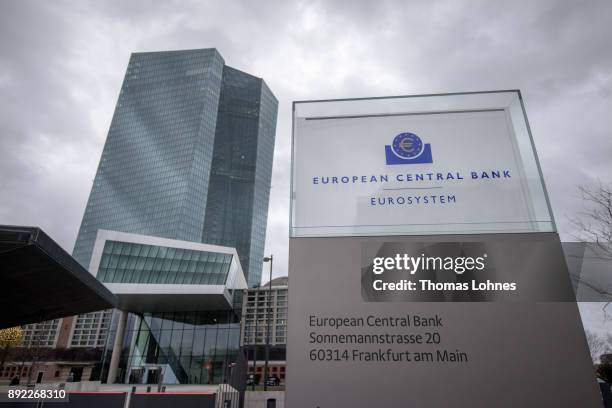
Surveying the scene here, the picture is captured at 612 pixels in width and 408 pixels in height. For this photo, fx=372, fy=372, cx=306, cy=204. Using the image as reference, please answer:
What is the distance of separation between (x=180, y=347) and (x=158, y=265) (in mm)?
9891

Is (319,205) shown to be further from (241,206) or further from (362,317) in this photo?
(241,206)

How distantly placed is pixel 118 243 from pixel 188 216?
101 metres

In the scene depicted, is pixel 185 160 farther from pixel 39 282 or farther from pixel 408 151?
pixel 408 151

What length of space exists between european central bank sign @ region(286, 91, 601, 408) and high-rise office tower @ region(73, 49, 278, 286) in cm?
13215

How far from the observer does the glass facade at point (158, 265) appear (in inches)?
1422

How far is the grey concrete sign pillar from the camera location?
38.4 m

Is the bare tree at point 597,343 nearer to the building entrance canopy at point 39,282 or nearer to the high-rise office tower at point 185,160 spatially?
the building entrance canopy at point 39,282

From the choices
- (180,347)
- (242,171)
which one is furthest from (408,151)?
(242,171)

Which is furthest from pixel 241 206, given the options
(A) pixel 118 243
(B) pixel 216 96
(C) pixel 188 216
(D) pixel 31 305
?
(D) pixel 31 305

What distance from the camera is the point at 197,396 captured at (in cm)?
1394

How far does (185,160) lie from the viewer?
144 m

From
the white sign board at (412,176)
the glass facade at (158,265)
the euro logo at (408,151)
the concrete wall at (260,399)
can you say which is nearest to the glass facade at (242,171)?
the glass facade at (158,265)

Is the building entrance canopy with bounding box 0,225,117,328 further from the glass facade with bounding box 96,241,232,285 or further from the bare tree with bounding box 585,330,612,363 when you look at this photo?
the bare tree with bounding box 585,330,612,363

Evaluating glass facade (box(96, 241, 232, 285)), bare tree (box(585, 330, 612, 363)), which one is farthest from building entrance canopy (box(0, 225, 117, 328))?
bare tree (box(585, 330, 612, 363))
